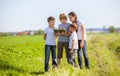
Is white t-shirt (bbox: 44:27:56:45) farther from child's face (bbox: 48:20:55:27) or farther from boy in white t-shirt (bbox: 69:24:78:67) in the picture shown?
boy in white t-shirt (bbox: 69:24:78:67)

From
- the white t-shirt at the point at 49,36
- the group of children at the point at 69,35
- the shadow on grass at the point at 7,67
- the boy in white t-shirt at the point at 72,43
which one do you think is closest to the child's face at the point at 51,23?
the group of children at the point at 69,35

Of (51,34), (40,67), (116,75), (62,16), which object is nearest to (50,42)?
(51,34)

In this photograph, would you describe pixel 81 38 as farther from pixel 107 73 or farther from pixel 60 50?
pixel 107 73

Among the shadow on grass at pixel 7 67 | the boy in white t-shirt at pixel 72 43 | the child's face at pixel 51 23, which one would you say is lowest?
the shadow on grass at pixel 7 67

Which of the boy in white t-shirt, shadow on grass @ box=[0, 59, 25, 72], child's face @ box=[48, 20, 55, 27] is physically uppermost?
child's face @ box=[48, 20, 55, 27]

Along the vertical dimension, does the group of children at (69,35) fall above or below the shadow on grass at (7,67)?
above

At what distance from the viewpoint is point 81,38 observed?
7289 millimetres

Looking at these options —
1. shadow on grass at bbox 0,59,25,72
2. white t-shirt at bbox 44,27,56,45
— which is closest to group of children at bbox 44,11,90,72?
white t-shirt at bbox 44,27,56,45

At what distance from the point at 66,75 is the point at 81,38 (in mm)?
1657

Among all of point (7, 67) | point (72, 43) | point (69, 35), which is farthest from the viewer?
point (7, 67)

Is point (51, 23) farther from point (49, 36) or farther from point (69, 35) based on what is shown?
point (69, 35)

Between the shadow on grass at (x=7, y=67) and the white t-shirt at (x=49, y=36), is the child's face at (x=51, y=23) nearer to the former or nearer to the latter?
the white t-shirt at (x=49, y=36)

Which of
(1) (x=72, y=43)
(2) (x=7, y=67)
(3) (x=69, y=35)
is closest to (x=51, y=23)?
(3) (x=69, y=35)

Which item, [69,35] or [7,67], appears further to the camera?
[7,67]
